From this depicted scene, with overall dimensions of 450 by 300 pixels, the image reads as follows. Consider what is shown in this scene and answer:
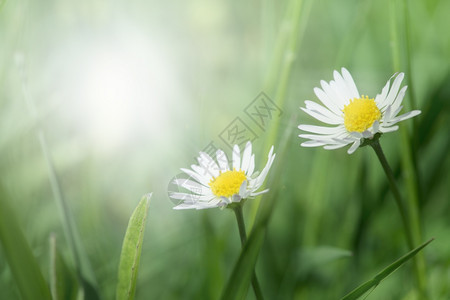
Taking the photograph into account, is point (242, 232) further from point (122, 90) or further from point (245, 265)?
point (122, 90)

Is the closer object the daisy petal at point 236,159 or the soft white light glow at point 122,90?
the daisy petal at point 236,159

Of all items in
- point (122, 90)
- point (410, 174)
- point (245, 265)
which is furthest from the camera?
point (122, 90)

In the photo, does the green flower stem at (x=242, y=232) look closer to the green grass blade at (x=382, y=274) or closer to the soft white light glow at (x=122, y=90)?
the green grass blade at (x=382, y=274)

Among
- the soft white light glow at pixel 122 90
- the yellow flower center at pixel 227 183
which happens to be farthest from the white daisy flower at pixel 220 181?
the soft white light glow at pixel 122 90

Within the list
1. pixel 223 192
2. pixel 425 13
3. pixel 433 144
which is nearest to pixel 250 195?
pixel 223 192

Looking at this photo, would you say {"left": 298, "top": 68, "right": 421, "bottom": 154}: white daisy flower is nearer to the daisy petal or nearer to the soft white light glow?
the daisy petal

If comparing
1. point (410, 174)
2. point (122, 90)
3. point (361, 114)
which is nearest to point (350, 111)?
point (361, 114)
